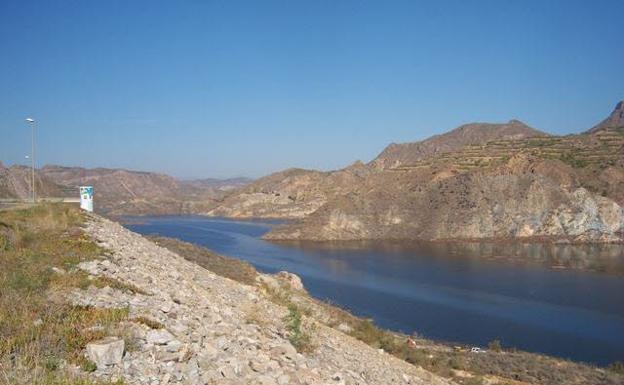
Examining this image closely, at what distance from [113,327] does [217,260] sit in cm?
1723

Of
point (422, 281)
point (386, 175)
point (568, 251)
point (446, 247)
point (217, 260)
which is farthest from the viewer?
point (386, 175)

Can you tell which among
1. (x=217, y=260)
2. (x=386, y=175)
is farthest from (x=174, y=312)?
(x=386, y=175)

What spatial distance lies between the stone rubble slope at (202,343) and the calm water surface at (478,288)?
1041 inches

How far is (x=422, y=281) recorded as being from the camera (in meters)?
59.8

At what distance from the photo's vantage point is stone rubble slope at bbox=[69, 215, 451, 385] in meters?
6.27

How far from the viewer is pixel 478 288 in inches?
2192

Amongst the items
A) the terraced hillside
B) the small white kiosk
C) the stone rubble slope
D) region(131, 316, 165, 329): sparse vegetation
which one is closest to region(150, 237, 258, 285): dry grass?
the small white kiosk

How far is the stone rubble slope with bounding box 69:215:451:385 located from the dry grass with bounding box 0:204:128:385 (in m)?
0.35

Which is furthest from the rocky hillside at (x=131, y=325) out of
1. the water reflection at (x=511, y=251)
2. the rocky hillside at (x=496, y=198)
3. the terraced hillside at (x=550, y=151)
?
the terraced hillside at (x=550, y=151)

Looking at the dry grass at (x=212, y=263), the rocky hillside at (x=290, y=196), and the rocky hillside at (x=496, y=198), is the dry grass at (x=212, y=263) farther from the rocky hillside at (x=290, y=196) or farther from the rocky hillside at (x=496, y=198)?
the rocky hillside at (x=290, y=196)

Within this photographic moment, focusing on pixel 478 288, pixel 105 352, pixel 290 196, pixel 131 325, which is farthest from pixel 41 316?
pixel 290 196

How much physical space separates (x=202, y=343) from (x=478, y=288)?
5235cm

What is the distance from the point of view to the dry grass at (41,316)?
217 inches

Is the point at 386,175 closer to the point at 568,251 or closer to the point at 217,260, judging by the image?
the point at 568,251
